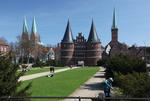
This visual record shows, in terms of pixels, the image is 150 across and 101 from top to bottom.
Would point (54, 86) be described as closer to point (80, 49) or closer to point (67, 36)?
point (67, 36)

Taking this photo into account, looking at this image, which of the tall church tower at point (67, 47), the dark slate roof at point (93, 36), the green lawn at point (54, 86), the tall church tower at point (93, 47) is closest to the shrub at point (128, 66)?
the green lawn at point (54, 86)

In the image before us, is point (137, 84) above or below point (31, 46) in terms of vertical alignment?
below

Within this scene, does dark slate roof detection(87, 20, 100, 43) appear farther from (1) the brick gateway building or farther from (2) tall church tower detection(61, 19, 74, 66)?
(2) tall church tower detection(61, 19, 74, 66)

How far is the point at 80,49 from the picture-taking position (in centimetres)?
7538

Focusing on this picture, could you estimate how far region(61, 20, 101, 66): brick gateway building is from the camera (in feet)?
233

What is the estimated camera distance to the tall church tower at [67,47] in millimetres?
71875

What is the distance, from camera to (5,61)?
18.4 feet

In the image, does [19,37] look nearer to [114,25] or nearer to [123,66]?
[123,66]

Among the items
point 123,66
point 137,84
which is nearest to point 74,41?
point 123,66

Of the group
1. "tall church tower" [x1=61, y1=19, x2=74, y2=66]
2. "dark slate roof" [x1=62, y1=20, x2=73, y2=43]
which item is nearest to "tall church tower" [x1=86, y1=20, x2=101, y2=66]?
"tall church tower" [x1=61, y1=19, x2=74, y2=66]

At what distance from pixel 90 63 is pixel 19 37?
108ft

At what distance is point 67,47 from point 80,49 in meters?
7.01

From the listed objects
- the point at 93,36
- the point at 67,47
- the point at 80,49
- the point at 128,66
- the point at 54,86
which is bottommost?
the point at 54,86

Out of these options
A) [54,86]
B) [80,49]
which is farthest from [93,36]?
[54,86]
